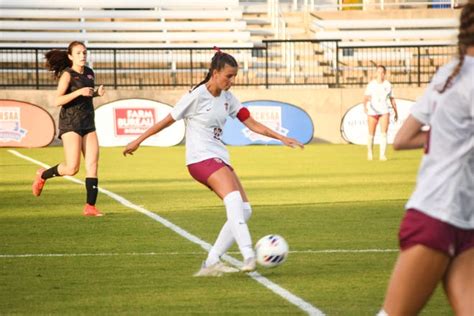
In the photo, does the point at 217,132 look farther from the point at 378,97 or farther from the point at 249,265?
the point at 378,97

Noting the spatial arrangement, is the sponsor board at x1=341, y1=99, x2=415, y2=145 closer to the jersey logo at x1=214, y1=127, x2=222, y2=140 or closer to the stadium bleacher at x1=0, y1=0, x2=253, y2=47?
the stadium bleacher at x1=0, y1=0, x2=253, y2=47

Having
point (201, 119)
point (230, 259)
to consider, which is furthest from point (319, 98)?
point (201, 119)

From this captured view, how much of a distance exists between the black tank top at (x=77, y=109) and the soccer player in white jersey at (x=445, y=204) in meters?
11.2

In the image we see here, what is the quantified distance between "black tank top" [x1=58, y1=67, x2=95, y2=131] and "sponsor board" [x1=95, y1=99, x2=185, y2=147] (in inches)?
765

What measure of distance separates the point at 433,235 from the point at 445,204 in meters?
0.16

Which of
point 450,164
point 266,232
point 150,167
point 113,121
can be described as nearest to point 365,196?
point 266,232

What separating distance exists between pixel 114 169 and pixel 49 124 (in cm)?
1013

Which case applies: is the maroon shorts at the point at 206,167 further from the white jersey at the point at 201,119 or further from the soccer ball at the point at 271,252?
the soccer ball at the point at 271,252

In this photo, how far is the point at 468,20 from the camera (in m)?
6.03

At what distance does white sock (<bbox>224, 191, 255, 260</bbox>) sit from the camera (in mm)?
11008

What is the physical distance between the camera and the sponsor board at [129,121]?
36.7 m

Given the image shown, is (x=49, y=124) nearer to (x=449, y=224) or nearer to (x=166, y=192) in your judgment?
(x=166, y=192)

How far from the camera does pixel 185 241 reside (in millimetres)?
14133

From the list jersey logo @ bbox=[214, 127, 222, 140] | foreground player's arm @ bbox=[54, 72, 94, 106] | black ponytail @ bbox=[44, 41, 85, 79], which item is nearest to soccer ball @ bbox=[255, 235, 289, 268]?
jersey logo @ bbox=[214, 127, 222, 140]
